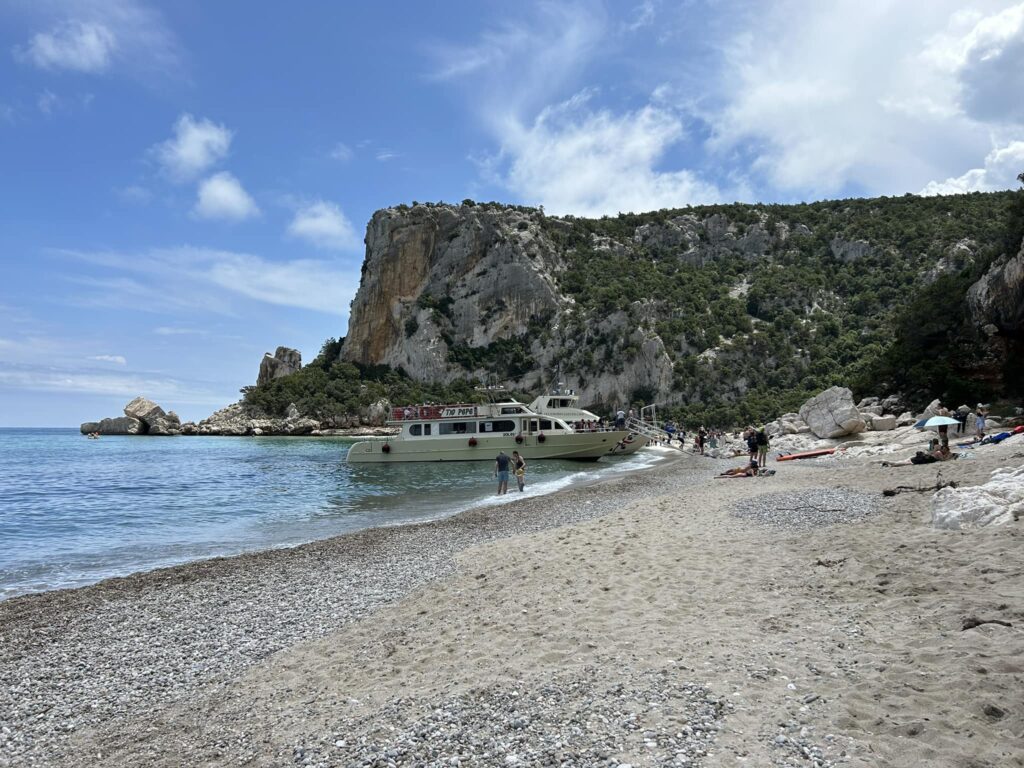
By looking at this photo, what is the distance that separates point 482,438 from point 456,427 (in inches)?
87.0

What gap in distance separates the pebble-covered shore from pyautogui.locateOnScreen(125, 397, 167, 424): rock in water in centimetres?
10889

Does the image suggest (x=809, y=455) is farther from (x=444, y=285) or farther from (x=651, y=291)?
(x=444, y=285)

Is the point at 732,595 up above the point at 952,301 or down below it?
below

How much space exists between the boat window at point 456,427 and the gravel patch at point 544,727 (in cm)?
3441

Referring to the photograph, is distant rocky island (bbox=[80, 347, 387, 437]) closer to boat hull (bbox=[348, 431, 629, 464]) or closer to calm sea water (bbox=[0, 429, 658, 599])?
boat hull (bbox=[348, 431, 629, 464])

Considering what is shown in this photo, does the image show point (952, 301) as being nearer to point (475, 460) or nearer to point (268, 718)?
point (475, 460)

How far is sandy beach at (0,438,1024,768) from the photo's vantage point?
3.66 metres

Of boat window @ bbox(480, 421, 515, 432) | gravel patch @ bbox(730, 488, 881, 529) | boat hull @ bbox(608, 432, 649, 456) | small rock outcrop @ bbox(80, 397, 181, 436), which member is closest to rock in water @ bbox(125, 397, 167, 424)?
small rock outcrop @ bbox(80, 397, 181, 436)

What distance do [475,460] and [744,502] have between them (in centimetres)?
2664

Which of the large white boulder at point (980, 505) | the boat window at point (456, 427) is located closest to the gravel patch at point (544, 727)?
the large white boulder at point (980, 505)

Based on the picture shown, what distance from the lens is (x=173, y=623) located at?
7.39 metres

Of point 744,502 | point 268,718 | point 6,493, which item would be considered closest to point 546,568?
point 268,718

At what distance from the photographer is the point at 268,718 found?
461 cm

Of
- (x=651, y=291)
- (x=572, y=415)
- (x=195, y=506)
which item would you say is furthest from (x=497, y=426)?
(x=651, y=291)
